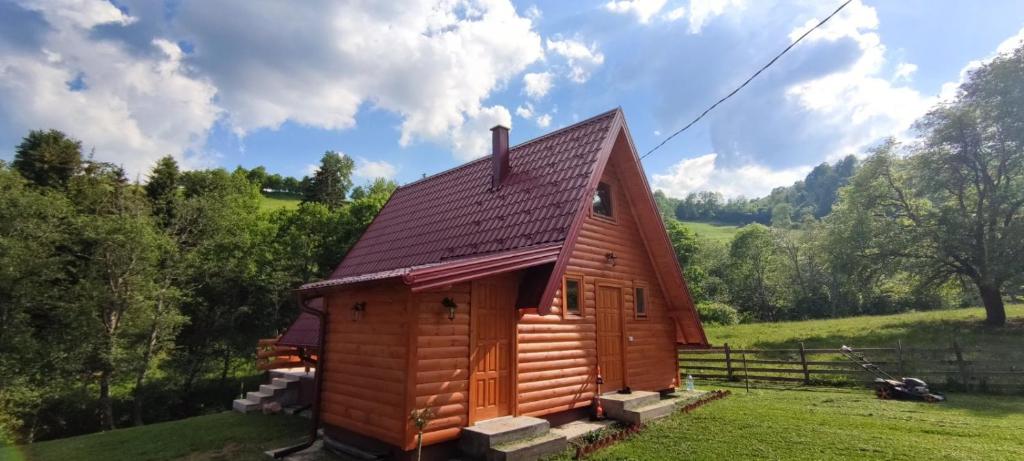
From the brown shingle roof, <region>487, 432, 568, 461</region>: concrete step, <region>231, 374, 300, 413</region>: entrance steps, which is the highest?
the brown shingle roof

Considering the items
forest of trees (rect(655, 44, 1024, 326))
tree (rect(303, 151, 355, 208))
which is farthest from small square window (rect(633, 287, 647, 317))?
tree (rect(303, 151, 355, 208))

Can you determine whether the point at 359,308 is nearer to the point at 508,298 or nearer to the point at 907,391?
the point at 508,298

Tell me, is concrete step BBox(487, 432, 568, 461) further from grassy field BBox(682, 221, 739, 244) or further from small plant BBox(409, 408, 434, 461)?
grassy field BBox(682, 221, 739, 244)

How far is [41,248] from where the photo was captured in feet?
50.3

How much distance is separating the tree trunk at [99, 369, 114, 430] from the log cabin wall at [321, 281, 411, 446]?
1376 cm

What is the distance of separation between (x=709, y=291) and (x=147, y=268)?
44243mm

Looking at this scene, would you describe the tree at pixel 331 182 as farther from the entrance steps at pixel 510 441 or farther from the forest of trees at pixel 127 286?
the entrance steps at pixel 510 441

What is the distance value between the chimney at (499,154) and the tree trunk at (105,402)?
1573cm


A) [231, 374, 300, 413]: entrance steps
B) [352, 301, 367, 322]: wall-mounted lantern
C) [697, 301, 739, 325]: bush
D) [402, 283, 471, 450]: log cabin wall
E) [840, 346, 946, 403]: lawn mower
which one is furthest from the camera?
[697, 301, 739, 325]: bush

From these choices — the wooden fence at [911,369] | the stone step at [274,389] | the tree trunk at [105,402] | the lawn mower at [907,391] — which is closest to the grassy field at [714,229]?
the wooden fence at [911,369]

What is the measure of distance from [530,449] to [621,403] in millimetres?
2704

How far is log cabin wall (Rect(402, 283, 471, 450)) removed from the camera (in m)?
6.22

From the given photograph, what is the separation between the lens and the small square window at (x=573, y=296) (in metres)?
8.72

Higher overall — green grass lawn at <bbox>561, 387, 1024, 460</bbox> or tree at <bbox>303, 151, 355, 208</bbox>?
tree at <bbox>303, 151, 355, 208</bbox>
